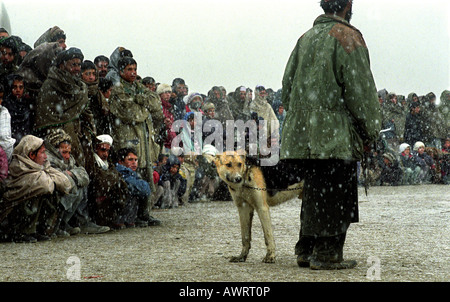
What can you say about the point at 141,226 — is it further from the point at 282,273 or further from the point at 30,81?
the point at 282,273

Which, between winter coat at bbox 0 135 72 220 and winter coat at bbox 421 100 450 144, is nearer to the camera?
winter coat at bbox 0 135 72 220

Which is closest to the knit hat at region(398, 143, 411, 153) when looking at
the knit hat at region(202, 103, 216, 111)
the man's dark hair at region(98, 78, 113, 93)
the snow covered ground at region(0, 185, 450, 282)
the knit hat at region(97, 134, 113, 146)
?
the knit hat at region(202, 103, 216, 111)

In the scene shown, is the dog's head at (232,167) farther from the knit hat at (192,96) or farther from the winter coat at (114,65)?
the knit hat at (192,96)

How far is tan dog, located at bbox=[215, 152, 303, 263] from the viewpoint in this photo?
6.59 m

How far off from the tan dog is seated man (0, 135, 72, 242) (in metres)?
2.53

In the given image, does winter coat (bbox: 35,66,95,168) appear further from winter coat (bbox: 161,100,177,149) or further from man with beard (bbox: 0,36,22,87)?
winter coat (bbox: 161,100,177,149)

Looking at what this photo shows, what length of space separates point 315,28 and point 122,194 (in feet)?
15.0

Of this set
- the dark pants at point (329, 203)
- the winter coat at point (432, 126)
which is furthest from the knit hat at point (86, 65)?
the winter coat at point (432, 126)

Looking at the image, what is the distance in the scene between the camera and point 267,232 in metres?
6.56

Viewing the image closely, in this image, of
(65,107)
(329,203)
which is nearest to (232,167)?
(329,203)

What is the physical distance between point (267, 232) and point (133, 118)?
171 inches

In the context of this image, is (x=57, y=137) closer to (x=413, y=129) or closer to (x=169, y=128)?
(x=169, y=128)

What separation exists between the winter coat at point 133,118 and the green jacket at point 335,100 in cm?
489

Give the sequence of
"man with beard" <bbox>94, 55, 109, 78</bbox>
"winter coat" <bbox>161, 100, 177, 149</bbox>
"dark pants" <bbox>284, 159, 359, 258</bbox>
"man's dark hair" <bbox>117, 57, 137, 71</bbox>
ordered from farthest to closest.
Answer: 1. "winter coat" <bbox>161, 100, 177, 149</bbox>
2. "man with beard" <bbox>94, 55, 109, 78</bbox>
3. "man's dark hair" <bbox>117, 57, 137, 71</bbox>
4. "dark pants" <bbox>284, 159, 359, 258</bbox>
